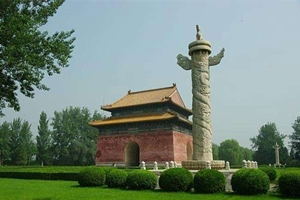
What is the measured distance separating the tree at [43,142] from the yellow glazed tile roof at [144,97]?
989 inches

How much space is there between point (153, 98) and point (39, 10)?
22.2 m

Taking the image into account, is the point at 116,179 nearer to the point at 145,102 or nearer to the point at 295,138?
the point at 145,102

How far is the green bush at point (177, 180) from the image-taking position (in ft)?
38.1

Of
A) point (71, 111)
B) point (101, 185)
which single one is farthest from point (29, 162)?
point (101, 185)

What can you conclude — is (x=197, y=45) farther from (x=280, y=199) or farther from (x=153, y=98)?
(x=153, y=98)

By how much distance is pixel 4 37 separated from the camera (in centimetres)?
1052

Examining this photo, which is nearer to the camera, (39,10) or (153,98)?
(39,10)

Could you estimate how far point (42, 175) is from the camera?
20.6m

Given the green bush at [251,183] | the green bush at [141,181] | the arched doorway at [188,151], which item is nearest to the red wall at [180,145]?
the arched doorway at [188,151]

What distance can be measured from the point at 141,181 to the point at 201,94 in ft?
19.0

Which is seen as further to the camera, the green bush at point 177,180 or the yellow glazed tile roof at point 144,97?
the yellow glazed tile roof at point 144,97

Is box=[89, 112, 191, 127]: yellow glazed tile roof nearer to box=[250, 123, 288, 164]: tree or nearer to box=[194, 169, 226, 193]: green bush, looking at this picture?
box=[194, 169, 226, 193]: green bush

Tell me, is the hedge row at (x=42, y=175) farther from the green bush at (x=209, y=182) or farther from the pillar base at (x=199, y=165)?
the green bush at (x=209, y=182)

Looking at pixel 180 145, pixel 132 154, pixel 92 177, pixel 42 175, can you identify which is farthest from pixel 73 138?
pixel 92 177
